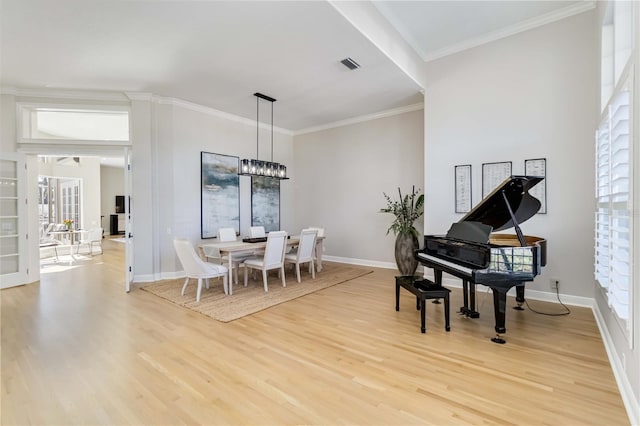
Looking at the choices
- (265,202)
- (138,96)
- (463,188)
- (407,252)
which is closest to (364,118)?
(463,188)

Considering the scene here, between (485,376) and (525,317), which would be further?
(525,317)

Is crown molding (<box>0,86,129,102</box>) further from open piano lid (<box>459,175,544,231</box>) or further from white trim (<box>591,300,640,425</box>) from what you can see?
white trim (<box>591,300,640,425</box>)

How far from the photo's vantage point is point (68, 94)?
5281 mm

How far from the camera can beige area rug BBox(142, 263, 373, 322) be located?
398 cm

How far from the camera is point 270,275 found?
6.07 meters

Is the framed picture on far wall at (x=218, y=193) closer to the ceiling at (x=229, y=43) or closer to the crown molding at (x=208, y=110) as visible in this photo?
the crown molding at (x=208, y=110)

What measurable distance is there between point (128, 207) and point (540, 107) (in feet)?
21.7

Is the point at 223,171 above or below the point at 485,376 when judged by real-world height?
above

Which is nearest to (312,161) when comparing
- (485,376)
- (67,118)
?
(67,118)

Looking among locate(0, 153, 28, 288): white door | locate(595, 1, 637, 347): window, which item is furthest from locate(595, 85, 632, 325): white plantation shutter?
locate(0, 153, 28, 288): white door

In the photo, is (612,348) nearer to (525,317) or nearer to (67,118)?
(525,317)

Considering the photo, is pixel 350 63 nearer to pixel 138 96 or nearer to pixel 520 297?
pixel 138 96

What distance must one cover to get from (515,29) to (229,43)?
13.4 feet

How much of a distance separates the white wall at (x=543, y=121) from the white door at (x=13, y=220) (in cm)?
743
